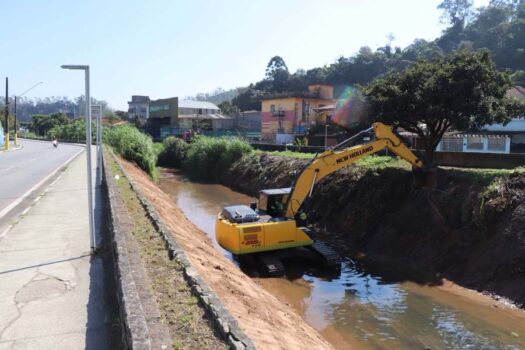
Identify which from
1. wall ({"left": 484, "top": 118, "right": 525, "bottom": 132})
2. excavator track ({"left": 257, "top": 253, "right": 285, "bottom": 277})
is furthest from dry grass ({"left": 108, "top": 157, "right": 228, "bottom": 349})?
wall ({"left": 484, "top": 118, "right": 525, "bottom": 132})

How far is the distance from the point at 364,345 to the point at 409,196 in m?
8.82

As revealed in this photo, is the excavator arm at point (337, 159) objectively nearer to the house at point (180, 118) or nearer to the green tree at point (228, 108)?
the house at point (180, 118)

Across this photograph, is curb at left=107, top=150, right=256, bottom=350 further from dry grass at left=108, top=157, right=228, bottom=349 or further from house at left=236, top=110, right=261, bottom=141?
house at left=236, top=110, right=261, bottom=141

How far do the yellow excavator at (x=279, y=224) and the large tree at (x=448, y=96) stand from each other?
1710 millimetres

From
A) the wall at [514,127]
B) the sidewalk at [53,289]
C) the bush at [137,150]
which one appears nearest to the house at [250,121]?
the bush at [137,150]

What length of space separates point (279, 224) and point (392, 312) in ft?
13.4

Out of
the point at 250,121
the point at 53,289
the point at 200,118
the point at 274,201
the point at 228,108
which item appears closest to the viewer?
the point at 53,289

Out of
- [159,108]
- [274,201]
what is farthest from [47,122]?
[274,201]

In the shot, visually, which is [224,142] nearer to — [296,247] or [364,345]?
[296,247]

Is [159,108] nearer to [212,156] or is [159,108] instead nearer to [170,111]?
[170,111]

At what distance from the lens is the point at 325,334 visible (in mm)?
10391

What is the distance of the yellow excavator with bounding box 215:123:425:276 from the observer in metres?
13.8

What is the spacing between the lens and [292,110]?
60906mm

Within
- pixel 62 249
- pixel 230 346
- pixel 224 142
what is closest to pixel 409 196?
pixel 62 249
